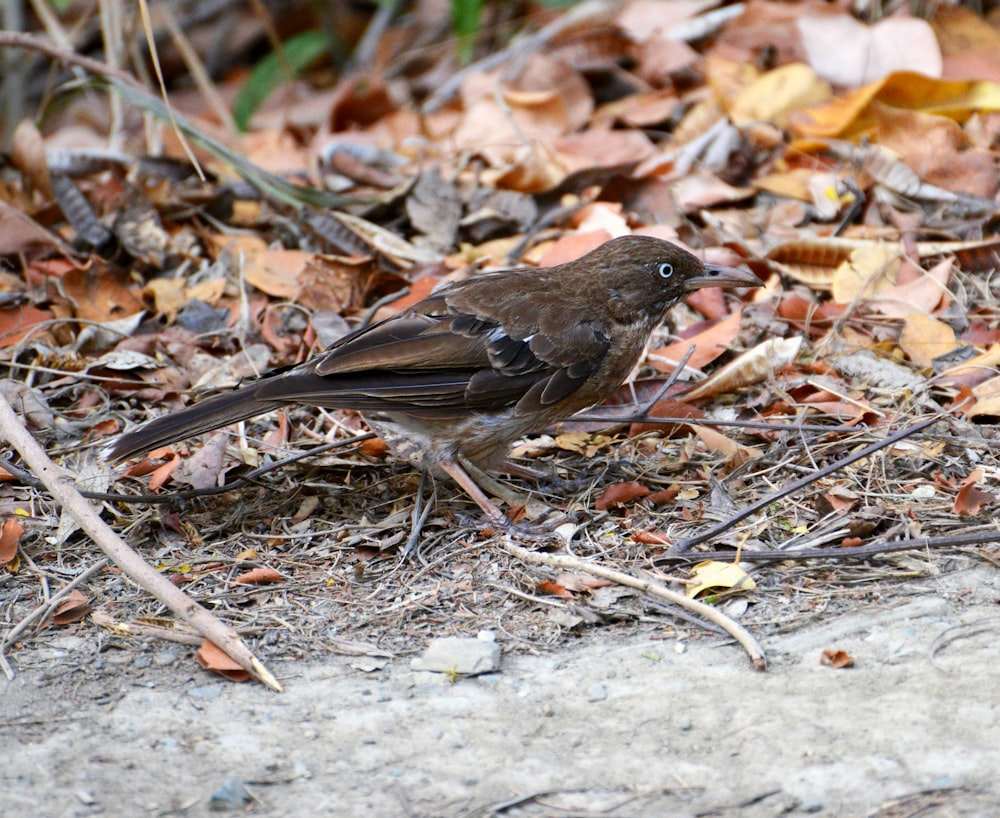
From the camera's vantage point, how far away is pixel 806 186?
22.4 feet

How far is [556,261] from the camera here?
633 cm

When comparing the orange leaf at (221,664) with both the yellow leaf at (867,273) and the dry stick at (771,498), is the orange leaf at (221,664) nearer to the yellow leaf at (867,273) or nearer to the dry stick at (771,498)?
the dry stick at (771,498)

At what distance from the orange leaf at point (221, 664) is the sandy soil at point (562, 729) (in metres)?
0.04

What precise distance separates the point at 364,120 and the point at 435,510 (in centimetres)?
455

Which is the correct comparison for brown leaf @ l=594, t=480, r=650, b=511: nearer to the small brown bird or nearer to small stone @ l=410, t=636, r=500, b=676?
the small brown bird

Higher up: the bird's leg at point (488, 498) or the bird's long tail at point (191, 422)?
the bird's long tail at point (191, 422)

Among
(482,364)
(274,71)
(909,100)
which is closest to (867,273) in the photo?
(909,100)

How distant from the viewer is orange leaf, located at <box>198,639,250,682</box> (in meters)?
3.64

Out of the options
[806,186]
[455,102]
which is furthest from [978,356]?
[455,102]

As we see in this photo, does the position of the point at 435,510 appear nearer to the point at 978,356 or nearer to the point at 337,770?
the point at 337,770

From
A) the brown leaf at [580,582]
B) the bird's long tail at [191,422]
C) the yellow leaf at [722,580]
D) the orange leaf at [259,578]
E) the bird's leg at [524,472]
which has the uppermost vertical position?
the bird's long tail at [191,422]

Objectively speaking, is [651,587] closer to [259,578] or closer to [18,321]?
[259,578]

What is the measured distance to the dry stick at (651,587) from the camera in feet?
11.9

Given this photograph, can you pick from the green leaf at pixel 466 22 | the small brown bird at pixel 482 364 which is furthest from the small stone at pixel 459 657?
the green leaf at pixel 466 22
